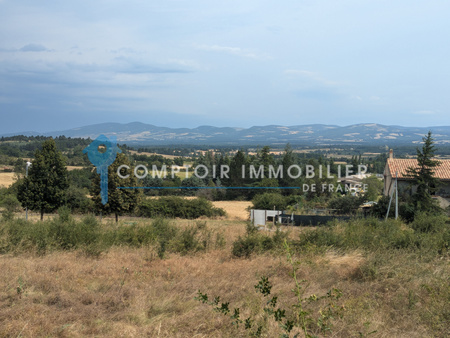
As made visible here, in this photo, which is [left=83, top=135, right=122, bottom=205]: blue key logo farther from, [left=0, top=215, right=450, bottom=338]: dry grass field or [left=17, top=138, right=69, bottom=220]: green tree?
[left=0, top=215, right=450, bottom=338]: dry grass field

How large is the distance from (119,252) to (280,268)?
3.31 m

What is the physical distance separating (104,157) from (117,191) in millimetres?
2364

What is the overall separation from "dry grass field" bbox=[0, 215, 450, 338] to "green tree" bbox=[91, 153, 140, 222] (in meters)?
14.4

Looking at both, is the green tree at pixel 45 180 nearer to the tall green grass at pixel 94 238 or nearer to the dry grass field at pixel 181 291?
the tall green grass at pixel 94 238

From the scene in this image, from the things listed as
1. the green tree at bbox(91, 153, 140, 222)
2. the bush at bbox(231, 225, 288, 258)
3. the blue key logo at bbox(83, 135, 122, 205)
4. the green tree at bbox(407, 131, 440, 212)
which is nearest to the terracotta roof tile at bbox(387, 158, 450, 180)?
the green tree at bbox(407, 131, 440, 212)

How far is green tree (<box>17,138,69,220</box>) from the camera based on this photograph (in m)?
23.2

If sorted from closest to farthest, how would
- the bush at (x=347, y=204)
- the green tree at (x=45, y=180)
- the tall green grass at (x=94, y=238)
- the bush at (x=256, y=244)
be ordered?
the tall green grass at (x=94, y=238) < the bush at (x=256, y=244) < the green tree at (x=45, y=180) < the bush at (x=347, y=204)

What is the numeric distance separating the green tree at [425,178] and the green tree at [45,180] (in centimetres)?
2311

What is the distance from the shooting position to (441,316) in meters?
4.24

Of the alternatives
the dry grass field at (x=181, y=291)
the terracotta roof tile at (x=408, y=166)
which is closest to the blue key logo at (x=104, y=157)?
the dry grass field at (x=181, y=291)

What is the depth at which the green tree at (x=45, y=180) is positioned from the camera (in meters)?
23.2

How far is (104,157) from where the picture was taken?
2214cm

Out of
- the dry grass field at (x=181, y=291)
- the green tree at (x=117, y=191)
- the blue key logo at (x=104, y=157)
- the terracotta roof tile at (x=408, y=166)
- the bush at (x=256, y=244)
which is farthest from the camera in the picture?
the terracotta roof tile at (x=408, y=166)

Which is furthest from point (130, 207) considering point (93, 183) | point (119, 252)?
point (119, 252)
